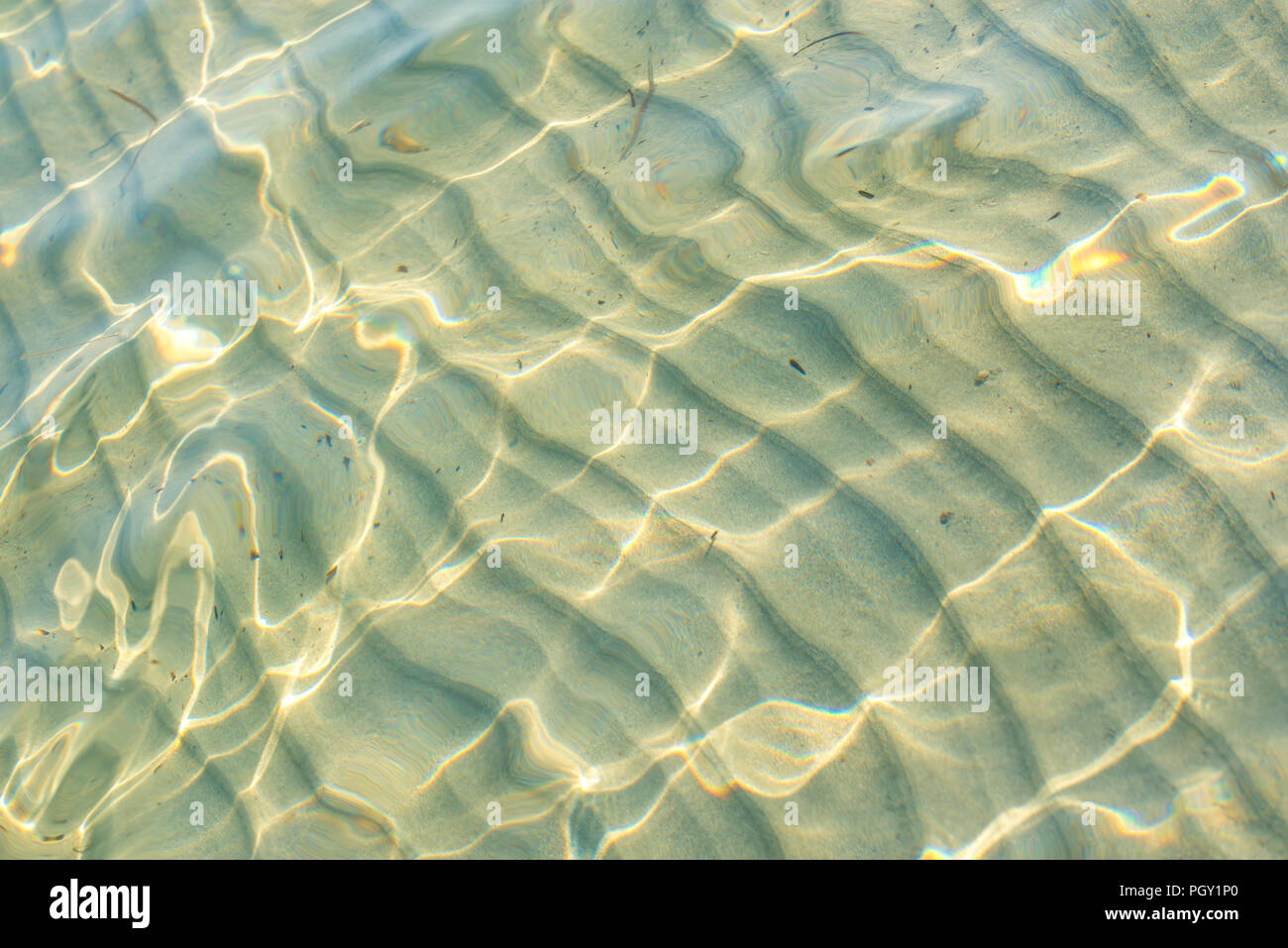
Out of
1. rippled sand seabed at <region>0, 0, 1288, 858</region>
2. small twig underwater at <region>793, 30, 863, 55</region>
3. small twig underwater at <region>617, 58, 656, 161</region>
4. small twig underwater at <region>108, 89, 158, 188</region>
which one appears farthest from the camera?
small twig underwater at <region>108, 89, 158, 188</region>

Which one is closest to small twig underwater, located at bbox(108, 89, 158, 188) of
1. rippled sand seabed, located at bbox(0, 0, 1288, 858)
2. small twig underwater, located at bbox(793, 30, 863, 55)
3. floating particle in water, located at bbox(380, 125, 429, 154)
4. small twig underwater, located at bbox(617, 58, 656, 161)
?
rippled sand seabed, located at bbox(0, 0, 1288, 858)

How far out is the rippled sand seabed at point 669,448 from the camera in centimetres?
193

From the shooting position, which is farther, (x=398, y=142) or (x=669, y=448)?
(x=398, y=142)

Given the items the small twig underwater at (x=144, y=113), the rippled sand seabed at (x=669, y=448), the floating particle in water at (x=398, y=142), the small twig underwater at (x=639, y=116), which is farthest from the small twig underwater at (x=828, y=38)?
the small twig underwater at (x=144, y=113)

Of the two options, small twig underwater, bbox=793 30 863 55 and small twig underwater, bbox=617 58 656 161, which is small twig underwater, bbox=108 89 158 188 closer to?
small twig underwater, bbox=617 58 656 161

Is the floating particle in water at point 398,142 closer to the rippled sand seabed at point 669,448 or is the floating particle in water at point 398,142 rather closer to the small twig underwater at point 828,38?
the rippled sand seabed at point 669,448

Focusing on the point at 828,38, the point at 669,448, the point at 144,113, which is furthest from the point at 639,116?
the point at 144,113

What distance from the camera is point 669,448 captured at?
2.35 metres

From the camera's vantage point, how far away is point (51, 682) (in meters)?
2.23

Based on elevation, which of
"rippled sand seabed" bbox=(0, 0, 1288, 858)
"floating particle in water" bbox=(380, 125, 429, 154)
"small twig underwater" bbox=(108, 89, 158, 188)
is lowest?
"rippled sand seabed" bbox=(0, 0, 1288, 858)

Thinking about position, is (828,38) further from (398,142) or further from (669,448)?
(669,448)

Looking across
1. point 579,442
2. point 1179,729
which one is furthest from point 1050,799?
point 579,442

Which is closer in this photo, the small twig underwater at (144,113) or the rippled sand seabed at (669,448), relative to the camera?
the rippled sand seabed at (669,448)

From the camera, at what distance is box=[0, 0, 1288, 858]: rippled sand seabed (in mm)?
1931
